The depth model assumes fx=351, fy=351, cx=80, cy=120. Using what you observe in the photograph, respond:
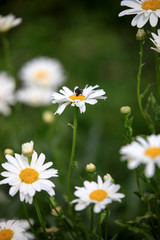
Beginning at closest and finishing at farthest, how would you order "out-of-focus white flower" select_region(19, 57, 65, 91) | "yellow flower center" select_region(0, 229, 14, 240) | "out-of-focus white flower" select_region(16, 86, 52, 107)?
"yellow flower center" select_region(0, 229, 14, 240), "out-of-focus white flower" select_region(16, 86, 52, 107), "out-of-focus white flower" select_region(19, 57, 65, 91)

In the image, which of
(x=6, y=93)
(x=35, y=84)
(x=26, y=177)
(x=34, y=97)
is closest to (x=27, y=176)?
(x=26, y=177)

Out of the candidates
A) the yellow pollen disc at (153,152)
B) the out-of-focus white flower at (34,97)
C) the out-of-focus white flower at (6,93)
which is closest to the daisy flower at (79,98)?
the yellow pollen disc at (153,152)

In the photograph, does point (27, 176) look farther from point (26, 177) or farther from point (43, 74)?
point (43, 74)

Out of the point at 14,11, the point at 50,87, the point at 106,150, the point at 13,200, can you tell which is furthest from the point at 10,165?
the point at 14,11

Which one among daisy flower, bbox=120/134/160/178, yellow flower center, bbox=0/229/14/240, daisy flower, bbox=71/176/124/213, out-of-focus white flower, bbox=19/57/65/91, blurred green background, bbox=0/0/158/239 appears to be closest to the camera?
daisy flower, bbox=120/134/160/178

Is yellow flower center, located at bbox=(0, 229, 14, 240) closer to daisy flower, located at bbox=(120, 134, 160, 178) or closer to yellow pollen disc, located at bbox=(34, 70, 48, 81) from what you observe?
daisy flower, located at bbox=(120, 134, 160, 178)

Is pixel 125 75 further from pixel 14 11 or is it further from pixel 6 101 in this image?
pixel 14 11

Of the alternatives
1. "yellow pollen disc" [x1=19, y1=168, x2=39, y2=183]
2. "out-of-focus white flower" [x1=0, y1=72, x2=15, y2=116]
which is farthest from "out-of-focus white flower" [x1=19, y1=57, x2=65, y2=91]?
"yellow pollen disc" [x1=19, y1=168, x2=39, y2=183]
